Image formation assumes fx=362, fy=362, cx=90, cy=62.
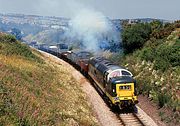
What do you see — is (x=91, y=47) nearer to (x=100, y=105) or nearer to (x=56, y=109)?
(x=100, y=105)

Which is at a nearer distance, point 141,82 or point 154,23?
point 141,82

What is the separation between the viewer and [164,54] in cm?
3828

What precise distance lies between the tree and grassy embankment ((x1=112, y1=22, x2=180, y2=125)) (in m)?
0.88

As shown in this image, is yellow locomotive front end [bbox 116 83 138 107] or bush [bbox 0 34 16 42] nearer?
yellow locomotive front end [bbox 116 83 138 107]

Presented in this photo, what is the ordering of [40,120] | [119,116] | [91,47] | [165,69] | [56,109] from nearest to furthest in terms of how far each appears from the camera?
1. [40,120]
2. [56,109]
3. [119,116]
4. [165,69]
5. [91,47]

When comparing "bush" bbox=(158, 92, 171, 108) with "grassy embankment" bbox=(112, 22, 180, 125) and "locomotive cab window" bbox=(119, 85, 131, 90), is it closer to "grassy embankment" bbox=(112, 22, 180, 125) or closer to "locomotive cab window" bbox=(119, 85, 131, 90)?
"grassy embankment" bbox=(112, 22, 180, 125)

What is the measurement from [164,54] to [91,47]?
2447cm

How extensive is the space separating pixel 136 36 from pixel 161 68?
532 inches

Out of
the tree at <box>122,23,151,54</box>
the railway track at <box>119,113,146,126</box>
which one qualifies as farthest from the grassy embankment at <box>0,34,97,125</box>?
the tree at <box>122,23,151,54</box>

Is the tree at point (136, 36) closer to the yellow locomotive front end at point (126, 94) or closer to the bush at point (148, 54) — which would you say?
the bush at point (148, 54)

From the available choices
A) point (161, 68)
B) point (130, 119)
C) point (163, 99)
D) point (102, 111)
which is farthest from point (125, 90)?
point (161, 68)

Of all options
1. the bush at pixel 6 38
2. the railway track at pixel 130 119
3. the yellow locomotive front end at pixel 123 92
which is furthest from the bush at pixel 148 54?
the bush at pixel 6 38

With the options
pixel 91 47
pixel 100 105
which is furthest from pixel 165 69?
pixel 91 47

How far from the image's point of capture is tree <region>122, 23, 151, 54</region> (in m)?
49.0
